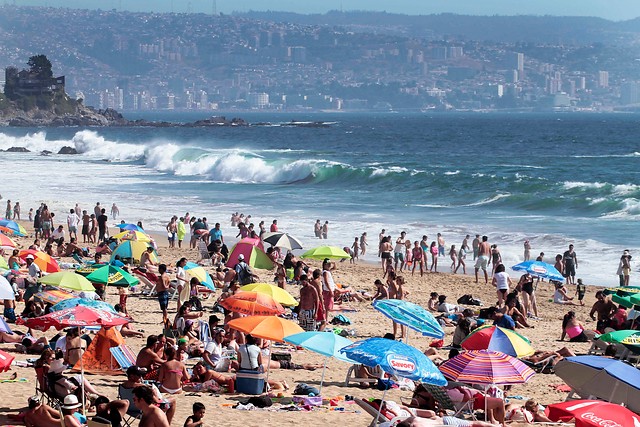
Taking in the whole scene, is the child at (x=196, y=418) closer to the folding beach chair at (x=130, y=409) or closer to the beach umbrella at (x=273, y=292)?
the folding beach chair at (x=130, y=409)

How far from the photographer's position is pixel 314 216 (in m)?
36.3

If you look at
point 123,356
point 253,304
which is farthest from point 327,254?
point 123,356

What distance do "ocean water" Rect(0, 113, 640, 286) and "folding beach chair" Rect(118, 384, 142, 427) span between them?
15652 millimetres

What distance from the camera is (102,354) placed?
12.2 metres

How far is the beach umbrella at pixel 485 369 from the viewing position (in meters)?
10.5

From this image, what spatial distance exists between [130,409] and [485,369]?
354cm

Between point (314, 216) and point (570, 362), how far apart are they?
25817 millimetres

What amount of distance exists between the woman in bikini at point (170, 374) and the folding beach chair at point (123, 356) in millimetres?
1069

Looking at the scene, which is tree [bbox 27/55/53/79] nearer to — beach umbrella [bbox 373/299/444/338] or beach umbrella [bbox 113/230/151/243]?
beach umbrella [bbox 113/230/151/243]

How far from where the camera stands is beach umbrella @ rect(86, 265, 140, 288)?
1689 centimetres

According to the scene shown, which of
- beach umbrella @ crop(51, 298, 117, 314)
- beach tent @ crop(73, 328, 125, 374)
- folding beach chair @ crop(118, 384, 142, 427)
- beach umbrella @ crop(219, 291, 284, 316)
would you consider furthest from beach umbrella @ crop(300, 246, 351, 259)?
folding beach chair @ crop(118, 384, 142, 427)

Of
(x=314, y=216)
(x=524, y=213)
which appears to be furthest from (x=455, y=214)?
(x=314, y=216)

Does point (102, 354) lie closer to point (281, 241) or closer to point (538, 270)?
point (538, 270)

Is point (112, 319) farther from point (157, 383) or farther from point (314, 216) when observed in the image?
point (314, 216)
